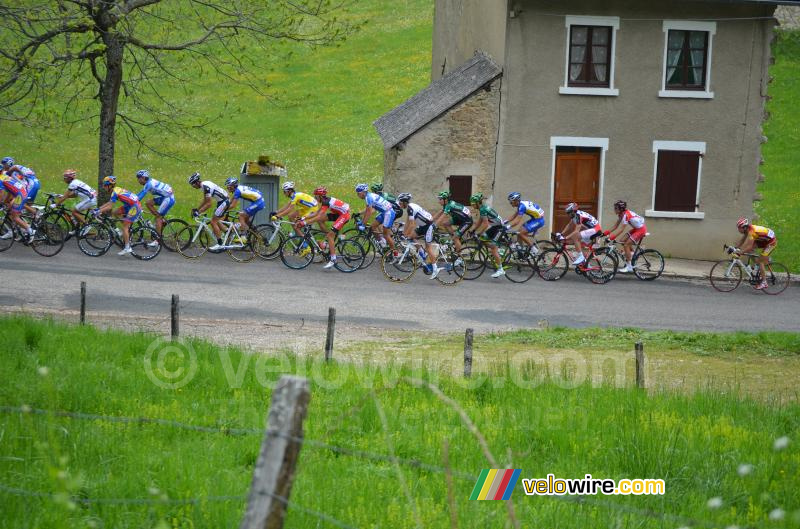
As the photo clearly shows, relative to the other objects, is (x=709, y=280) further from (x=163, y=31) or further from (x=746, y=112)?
(x=163, y=31)

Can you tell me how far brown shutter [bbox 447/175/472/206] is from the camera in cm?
2567

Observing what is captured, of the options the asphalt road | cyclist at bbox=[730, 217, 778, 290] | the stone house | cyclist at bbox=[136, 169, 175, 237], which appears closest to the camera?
the asphalt road

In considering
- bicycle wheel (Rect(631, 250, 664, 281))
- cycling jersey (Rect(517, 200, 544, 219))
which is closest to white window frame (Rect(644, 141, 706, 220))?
bicycle wheel (Rect(631, 250, 664, 281))

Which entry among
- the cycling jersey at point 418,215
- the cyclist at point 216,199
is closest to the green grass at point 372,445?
the cycling jersey at point 418,215

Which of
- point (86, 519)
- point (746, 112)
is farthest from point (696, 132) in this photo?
point (86, 519)

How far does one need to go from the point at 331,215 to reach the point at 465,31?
36.1 feet

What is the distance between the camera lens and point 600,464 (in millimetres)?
7844

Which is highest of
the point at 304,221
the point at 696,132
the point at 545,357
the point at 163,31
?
the point at 163,31

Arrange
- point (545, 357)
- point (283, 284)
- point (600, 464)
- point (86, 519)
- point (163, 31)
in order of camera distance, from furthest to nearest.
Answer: point (163, 31)
point (283, 284)
point (545, 357)
point (600, 464)
point (86, 519)

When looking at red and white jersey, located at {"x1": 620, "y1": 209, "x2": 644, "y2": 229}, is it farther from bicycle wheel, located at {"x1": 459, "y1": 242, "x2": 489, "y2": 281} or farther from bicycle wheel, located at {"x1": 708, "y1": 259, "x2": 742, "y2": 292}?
bicycle wheel, located at {"x1": 459, "y1": 242, "x2": 489, "y2": 281}

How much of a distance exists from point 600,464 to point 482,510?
161 centimetres

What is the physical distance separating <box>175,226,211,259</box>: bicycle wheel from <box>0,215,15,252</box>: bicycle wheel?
11.8ft

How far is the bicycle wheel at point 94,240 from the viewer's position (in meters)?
22.0

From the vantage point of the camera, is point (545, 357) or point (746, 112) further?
point (746, 112)
